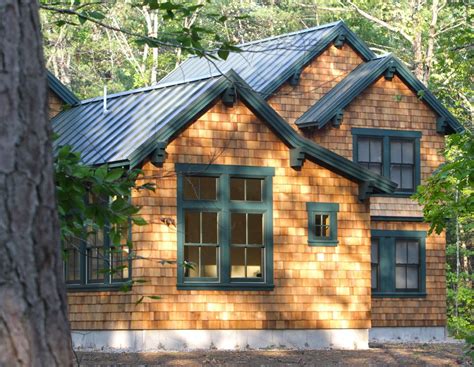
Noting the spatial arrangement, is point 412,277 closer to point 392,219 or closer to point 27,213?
point 392,219

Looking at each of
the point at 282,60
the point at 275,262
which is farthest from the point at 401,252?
the point at 275,262

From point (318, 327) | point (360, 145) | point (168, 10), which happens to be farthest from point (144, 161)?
point (168, 10)

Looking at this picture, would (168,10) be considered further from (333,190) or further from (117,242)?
(333,190)

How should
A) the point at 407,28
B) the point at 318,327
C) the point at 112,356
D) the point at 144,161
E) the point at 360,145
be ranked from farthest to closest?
the point at 407,28 → the point at 360,145 → the point at 318,327 → the point at 144,161 → the point at 112,356

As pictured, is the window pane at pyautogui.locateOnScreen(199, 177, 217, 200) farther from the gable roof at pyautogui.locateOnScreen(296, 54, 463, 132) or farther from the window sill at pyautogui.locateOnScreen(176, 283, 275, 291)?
the gable roof at pyautogui.locateOnScreen(296, 54, 463, 132)

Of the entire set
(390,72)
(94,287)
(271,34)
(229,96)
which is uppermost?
(271,34)

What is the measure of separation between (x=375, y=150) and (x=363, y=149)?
0.33 metres

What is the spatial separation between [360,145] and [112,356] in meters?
10.5

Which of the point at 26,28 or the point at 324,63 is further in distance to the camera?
the point at 324,63

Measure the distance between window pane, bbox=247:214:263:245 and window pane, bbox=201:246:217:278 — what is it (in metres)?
0.83

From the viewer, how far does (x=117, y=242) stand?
8.83 m

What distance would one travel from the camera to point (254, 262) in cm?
2336

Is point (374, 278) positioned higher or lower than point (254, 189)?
lower

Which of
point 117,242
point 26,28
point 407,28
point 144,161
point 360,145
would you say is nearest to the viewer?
point 26,28
